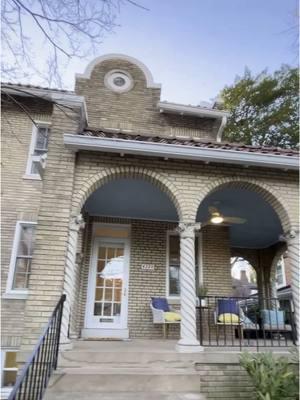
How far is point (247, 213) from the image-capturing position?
8.03 m

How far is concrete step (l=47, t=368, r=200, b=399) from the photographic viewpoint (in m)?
3.99

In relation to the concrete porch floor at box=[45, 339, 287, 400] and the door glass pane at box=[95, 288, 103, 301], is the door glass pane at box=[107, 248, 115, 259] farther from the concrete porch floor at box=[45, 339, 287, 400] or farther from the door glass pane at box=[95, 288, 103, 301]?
the concrete porch floor at box=[45, 339, 287, 400]

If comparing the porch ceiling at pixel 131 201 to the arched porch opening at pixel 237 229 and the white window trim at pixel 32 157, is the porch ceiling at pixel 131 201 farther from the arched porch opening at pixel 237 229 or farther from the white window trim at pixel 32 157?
the white window trim at pixel 32 157

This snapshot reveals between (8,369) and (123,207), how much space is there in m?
4.42

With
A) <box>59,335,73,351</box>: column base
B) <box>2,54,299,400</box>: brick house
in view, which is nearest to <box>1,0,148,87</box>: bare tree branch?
<box>2,54,299,400</box>: brick house

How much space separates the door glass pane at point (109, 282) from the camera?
7.67 metres

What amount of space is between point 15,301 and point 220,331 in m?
4.89

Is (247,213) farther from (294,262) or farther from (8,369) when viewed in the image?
(8,369)

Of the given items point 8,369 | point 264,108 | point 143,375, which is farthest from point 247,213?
point 264,108

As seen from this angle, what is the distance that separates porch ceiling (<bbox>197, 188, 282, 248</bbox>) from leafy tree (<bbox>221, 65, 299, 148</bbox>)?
816 centimetres

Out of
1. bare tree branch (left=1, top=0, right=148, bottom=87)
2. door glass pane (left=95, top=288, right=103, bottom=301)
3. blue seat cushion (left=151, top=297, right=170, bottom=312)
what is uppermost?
bare tree branch (left=1, top=0, right=148, bottom=87)

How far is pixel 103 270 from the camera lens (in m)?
7.97

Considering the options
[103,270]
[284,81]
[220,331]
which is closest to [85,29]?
[103,270]

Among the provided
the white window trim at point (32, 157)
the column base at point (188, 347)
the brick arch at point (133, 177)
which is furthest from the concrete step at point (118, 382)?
the white window trim at point (32, 157)
